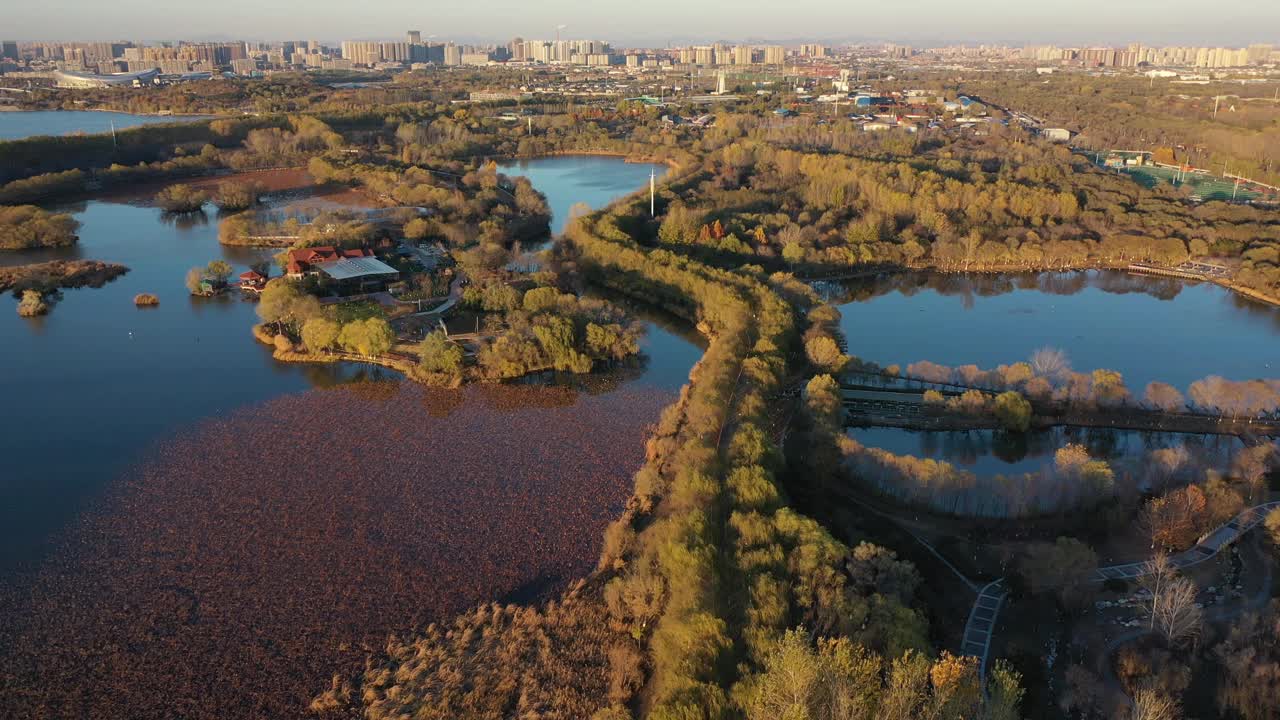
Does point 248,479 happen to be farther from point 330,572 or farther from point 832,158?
point 832,158

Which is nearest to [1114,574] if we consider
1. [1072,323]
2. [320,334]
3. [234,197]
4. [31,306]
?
[1072,323]

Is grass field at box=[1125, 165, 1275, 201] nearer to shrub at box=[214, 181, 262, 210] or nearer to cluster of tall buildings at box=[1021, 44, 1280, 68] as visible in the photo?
shrub at box=[214, 181, 262, 210]

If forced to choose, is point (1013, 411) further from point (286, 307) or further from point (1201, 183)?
point (1201, 183)

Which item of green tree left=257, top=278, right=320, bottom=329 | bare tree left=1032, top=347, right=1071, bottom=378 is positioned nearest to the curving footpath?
bare tree left=1032, top=347, right=1071, bottom=378

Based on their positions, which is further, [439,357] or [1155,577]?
[439,357]

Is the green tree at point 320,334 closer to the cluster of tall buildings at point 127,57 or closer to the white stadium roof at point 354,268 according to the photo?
the white stadium roof at point 354,268

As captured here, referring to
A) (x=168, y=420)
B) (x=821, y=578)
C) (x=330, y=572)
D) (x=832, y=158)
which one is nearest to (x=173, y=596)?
(x=330, y=572)
